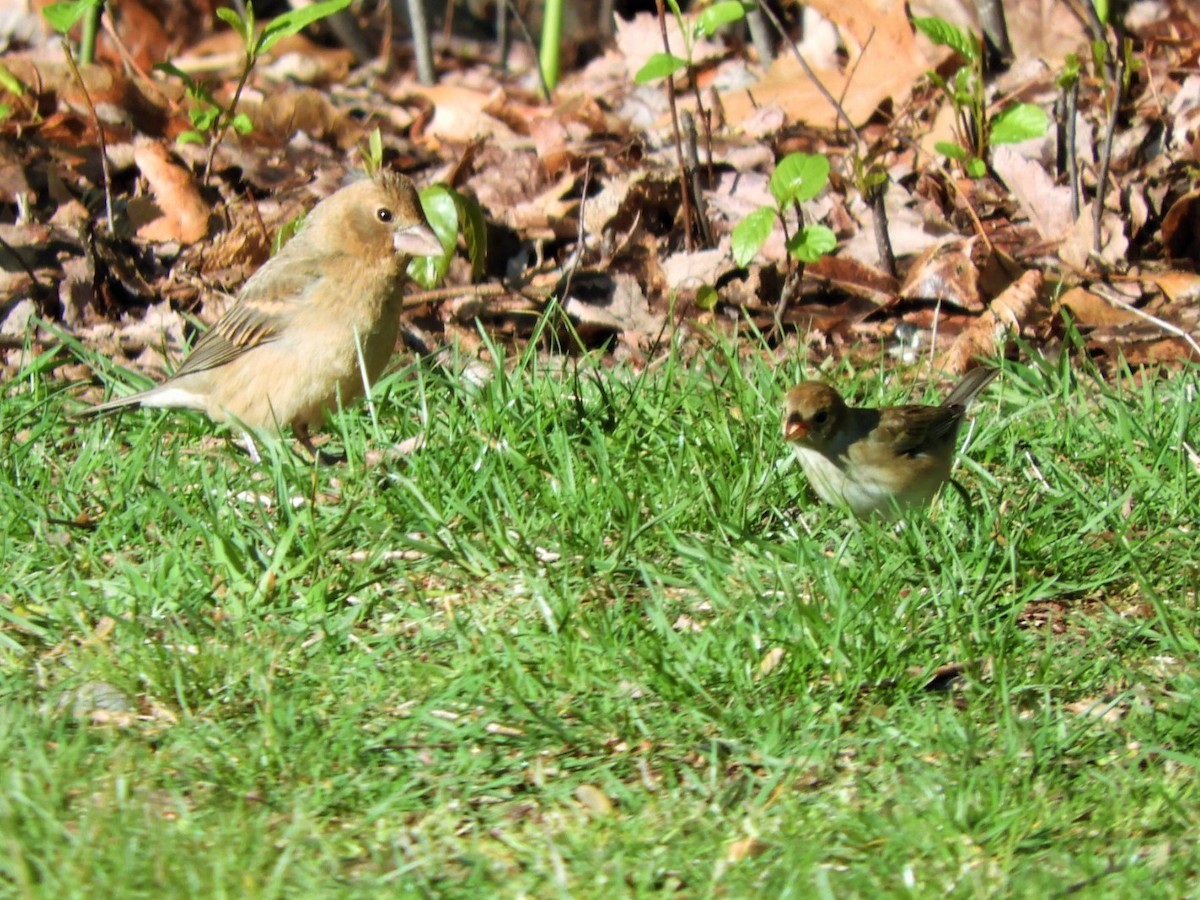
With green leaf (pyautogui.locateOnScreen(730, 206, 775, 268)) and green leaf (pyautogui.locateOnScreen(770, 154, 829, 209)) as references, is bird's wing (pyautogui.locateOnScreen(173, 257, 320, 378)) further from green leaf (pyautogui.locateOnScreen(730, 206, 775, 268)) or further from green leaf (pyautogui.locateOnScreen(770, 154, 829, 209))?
green leaf (pyautogui.locateOnScreen(770, 154, 829, 209))

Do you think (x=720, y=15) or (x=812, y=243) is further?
(x=812, y=243)

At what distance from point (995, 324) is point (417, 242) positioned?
242 cm

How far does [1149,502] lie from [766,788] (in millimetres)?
1939

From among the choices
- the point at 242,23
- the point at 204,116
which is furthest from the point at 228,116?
the point at 242,23

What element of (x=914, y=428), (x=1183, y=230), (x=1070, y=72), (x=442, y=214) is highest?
(x=1070, y=72)

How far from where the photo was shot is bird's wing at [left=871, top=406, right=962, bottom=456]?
15.1ft

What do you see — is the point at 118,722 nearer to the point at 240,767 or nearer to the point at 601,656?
the point at 240,767

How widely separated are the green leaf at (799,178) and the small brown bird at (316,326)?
4.40 feet

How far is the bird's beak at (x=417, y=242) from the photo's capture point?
5789 mm

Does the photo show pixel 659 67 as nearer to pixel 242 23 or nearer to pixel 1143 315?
pixel 242 23

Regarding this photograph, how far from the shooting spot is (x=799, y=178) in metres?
5.71

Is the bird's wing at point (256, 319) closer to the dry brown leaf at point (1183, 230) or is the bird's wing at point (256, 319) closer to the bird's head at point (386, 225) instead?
the bird's head at point (386, 225)

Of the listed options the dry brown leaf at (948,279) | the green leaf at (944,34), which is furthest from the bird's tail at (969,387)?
the green leaf at (944,34)

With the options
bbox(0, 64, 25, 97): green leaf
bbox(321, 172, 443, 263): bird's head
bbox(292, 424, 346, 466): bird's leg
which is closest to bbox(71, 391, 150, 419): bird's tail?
bbox(292, 424, 346, 466): bird's leg
